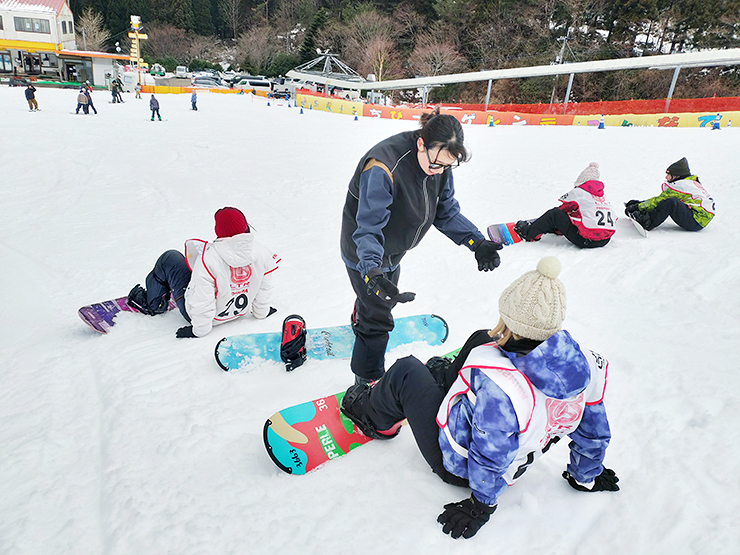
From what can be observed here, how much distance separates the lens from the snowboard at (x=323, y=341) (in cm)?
293

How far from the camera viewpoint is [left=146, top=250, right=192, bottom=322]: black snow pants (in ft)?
11.1

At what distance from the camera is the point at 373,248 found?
2113 mm

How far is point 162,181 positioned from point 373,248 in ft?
24.7

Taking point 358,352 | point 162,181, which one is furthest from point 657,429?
point 162,181

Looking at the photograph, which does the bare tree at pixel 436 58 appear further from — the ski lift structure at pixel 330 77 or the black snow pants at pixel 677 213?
the black snow pants at pixel 677 213

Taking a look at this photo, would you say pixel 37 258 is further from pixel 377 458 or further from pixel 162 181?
pixel 377 458

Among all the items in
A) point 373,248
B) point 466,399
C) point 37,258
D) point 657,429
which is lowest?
point 37,258

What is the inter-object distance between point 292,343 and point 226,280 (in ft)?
2.35

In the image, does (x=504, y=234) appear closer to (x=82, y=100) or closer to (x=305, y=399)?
(x=305, y=399)

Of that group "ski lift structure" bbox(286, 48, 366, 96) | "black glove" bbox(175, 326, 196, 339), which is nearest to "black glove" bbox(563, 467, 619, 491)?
"black glove" bbox(175, 326, 196, 339)

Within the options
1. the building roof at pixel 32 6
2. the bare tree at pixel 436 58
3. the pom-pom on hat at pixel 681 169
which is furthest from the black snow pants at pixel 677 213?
the building roof at pixel 32 6

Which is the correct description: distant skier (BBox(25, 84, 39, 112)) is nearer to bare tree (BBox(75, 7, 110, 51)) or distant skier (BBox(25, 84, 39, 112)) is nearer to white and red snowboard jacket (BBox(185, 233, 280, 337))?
white and red snowboard jacket (BBox(185, 233, 280, 337))

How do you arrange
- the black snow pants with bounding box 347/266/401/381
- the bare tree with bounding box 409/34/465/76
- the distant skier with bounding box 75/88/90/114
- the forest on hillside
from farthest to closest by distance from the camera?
the bare tree with bounding box 409/34/465/76 < the forest on hillside < the distant skier with bounding box 75/88/90/114 < the black snow pants with bounding box 347/266/401/381

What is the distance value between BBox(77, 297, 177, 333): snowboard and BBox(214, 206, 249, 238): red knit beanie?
1027 millimetres
